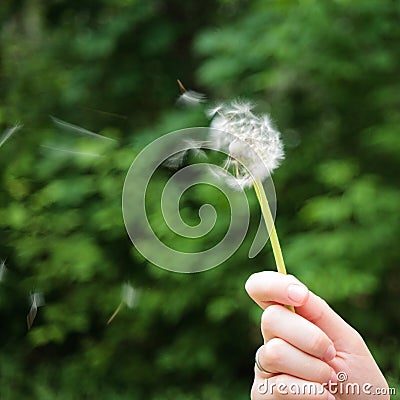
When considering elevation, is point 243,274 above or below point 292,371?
below

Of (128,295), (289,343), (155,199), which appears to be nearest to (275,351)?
(289,343)

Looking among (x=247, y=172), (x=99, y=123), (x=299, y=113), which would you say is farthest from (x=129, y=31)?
(x=247, y=172)

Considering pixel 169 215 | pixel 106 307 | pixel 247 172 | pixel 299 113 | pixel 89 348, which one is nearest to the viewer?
pixel 247 172

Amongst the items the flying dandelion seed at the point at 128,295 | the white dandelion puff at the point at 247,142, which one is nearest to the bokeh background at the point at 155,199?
the flying dandelion seed at the point at 128,295

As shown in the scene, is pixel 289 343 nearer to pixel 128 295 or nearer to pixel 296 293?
pixel 296 293

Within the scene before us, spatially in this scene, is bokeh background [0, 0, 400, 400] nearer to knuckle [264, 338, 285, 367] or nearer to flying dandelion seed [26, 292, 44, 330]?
flying dandelion seed [26, 292, 44, 330]

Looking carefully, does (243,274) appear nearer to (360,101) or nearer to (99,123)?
(360,101)
